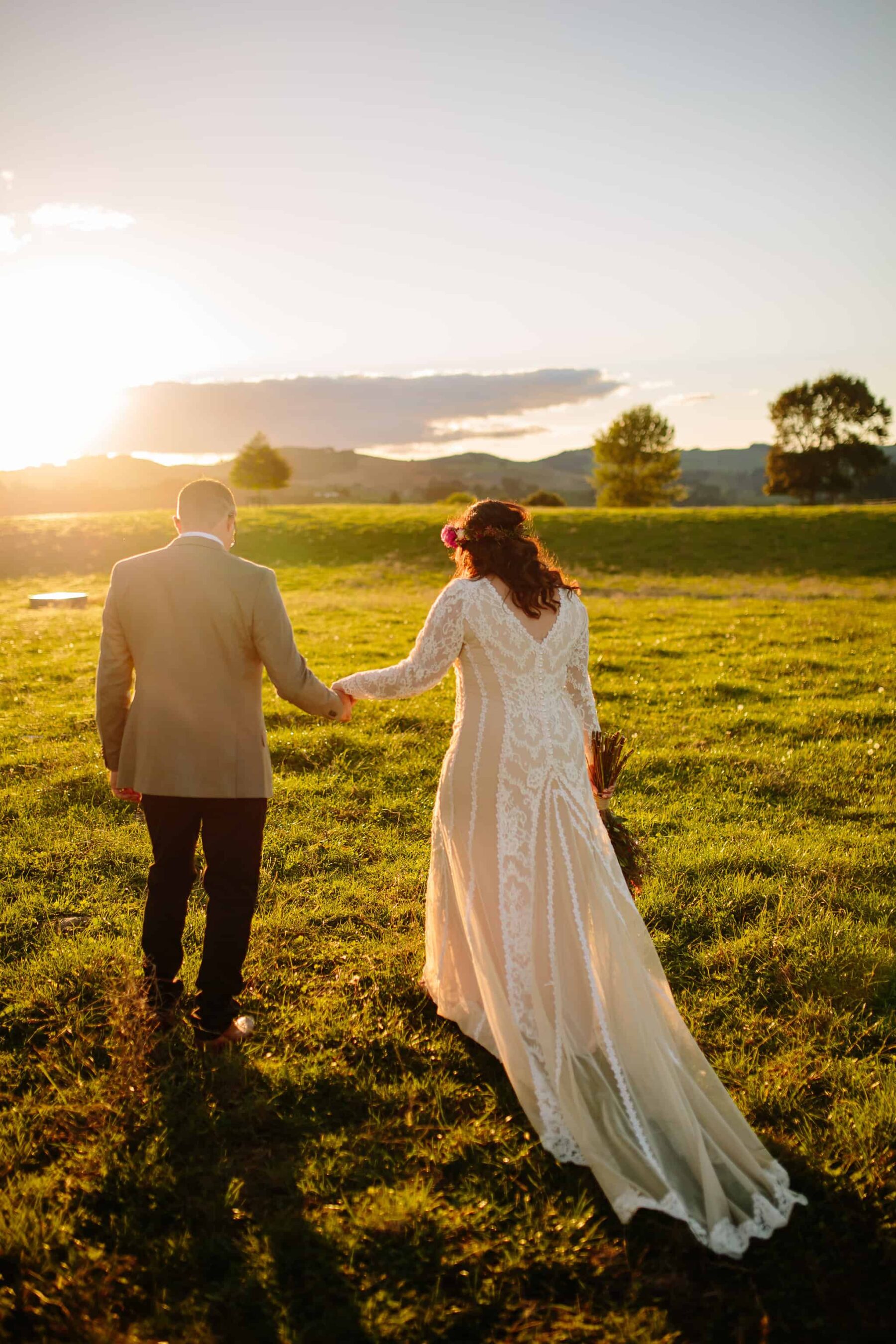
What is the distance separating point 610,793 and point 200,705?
94.6 inches

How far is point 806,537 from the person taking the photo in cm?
3903

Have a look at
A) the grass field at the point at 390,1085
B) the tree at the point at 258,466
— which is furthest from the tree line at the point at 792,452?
the grass field at the point at 390,1085

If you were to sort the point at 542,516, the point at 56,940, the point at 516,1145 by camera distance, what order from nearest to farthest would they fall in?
1. the point at 516,1145
2. the point at 56,940
3. the point at 542,516

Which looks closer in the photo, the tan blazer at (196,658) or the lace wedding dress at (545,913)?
the lace wedding dress at (545,913)

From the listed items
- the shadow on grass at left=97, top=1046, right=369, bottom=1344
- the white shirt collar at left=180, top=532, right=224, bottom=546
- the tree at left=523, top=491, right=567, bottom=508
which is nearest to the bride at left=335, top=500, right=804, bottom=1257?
the shadow on grass at left=97, top=1046, right=369, bottom=1344

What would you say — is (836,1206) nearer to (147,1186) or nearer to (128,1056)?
(147,1186)

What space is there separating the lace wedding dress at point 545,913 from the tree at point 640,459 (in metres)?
75.5

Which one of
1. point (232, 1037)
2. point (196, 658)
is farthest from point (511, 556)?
point (232, 1037)

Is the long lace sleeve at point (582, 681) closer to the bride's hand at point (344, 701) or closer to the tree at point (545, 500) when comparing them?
the bride's hand at point (344, 701)

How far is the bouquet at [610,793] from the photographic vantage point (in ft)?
16.6

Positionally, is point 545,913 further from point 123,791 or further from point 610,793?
point 123,791

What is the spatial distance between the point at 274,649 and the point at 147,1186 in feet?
8.27

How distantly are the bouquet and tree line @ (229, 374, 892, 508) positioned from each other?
72438mm

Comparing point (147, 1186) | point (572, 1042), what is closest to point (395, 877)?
point (572, 1042)
